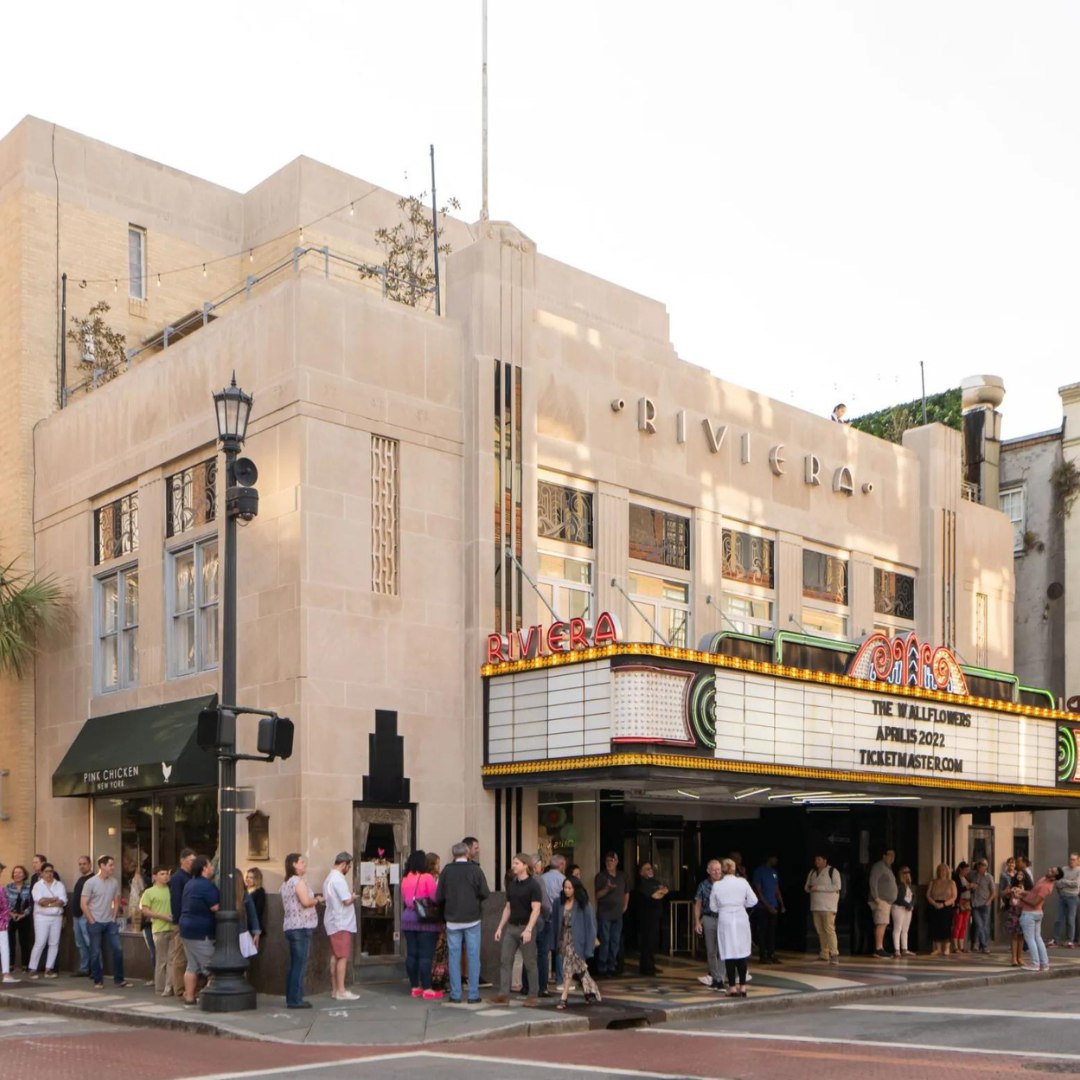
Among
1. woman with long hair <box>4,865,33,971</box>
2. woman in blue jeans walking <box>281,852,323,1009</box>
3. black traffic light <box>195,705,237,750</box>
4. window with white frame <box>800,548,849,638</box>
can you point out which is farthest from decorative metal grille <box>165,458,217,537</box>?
window with white frame <box>800,548,849,638</box>

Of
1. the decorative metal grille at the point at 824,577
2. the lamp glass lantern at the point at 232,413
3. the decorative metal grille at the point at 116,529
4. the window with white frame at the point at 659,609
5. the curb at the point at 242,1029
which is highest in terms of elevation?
the lamp glass lantern at the point at 232,413

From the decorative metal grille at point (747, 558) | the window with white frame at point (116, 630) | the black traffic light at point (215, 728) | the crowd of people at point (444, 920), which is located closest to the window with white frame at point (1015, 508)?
the decorative metal grille at point (747, 558)

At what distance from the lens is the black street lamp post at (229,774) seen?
56.2 feet

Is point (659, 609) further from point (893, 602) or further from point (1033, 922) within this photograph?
point (1033, 922)

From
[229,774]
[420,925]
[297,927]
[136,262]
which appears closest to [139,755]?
[229,774]

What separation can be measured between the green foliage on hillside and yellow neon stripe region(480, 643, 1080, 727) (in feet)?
60.8

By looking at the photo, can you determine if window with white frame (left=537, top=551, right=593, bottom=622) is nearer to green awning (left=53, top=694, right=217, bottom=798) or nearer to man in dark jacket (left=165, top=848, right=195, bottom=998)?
green awning (left=53, top=694, right=217, bottom=798)

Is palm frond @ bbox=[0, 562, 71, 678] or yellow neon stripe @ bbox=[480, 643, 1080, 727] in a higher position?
palm frond @ bbox=[0, 562, 71, 678]

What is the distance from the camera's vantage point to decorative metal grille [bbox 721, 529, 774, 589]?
2534cm

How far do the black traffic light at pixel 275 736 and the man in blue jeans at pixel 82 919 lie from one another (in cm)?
560

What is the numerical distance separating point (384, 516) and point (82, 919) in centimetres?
738

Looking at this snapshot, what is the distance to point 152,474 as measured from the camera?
918 inches

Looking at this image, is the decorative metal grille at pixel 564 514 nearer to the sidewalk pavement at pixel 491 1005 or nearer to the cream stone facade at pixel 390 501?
the cream stone facade at pixel 390 501

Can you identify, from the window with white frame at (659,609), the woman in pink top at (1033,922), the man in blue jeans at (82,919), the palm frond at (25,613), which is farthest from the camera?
the palm frond at (25,613)
